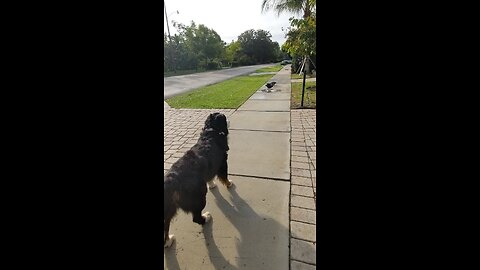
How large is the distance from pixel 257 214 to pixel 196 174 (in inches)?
30.5

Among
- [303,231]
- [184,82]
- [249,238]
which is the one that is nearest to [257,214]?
[249,238]

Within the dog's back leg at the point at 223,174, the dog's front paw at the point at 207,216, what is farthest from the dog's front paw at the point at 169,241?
the dog's back leg at the point at 223,174

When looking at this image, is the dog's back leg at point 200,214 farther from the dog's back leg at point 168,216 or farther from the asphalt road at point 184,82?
the asphalt road at point 184,82

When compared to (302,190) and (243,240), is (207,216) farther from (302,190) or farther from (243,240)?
(302,190)

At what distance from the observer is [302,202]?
103 inches

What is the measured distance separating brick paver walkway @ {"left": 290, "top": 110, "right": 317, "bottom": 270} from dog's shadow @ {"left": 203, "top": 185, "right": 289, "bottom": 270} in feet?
0.28

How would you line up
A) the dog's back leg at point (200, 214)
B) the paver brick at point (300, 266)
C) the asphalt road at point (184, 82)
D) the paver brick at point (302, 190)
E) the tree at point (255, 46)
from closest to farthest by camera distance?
the paver brick at point (300, 266) < the dog's back leg at point (200, 214) < the paver brick at point (302, 190) < the asphalt road at point (184, 82) < the tree at point (255, 46)

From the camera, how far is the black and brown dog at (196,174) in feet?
6.29

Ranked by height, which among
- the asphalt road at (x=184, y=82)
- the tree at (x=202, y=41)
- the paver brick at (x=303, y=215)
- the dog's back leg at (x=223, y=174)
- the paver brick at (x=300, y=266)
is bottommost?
the paver brick at (x=300, y=266)
